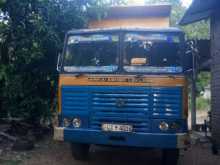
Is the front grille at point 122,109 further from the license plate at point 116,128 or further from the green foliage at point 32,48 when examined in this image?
the green foliage at point 32,48

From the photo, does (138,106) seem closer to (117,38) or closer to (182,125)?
(182,125)

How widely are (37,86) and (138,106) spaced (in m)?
5.35

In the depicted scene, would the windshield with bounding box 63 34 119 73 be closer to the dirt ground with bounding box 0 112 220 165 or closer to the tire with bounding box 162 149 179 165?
the tire with bounding box 162 149 179 165

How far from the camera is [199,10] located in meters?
11.1

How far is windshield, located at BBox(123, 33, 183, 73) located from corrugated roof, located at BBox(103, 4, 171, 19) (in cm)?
434

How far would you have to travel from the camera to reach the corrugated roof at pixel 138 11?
13.0 m

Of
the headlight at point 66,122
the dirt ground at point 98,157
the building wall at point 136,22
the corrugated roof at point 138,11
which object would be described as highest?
the corrugated roof at point 138,11

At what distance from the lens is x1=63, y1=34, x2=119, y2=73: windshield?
8.52m

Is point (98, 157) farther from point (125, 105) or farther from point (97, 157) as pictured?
point (125, 105)

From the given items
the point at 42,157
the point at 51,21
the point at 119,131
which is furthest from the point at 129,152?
the point at 51,21

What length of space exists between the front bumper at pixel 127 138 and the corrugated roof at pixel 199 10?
12.1ft

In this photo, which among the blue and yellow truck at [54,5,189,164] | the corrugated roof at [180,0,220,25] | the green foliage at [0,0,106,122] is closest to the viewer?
the blue and yellow truck at [54,5,189,164]

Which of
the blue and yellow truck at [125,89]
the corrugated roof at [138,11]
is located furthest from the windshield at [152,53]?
the corrugated roof at [138,11]

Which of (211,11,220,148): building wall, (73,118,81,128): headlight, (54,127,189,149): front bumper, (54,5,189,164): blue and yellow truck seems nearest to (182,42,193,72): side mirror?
(54,5,189,164): blue and yellow truck
